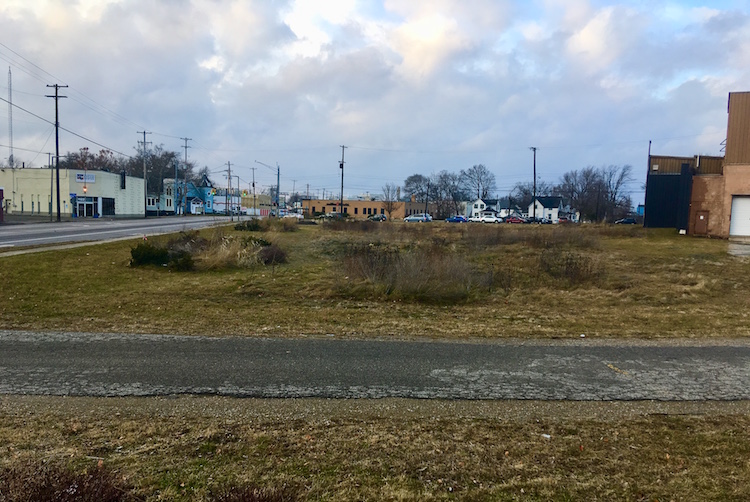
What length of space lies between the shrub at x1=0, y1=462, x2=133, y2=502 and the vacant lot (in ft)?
13.6

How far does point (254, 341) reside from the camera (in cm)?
700

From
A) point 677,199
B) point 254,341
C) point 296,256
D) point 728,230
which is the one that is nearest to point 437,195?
point 677,199

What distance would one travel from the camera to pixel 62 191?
6147 cm

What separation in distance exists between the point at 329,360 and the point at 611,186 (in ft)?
407

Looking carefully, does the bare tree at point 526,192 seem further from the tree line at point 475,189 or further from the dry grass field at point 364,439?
the dry grass field at point 364,439

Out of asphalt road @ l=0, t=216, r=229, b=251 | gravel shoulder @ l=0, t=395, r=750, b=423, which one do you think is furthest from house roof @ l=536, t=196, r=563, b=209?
gravel shoulder @ l=0, t=395, r=750, b=423

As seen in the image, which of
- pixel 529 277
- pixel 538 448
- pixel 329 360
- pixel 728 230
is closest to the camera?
pixel 538 448

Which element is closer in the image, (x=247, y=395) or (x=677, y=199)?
(x=247, y=395)

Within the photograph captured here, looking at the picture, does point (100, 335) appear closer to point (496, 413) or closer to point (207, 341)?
point (207, 341)

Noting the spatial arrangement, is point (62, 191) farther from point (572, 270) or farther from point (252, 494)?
point (252, 494)

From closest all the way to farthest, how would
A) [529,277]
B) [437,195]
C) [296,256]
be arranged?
1. [529,277]
2. [296,256]
3. [437,195]

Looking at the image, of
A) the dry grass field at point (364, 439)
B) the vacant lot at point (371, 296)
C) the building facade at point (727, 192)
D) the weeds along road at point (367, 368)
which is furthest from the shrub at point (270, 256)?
the building facade at point (727, 192)

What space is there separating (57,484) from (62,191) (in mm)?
69178

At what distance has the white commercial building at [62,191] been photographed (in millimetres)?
61562
